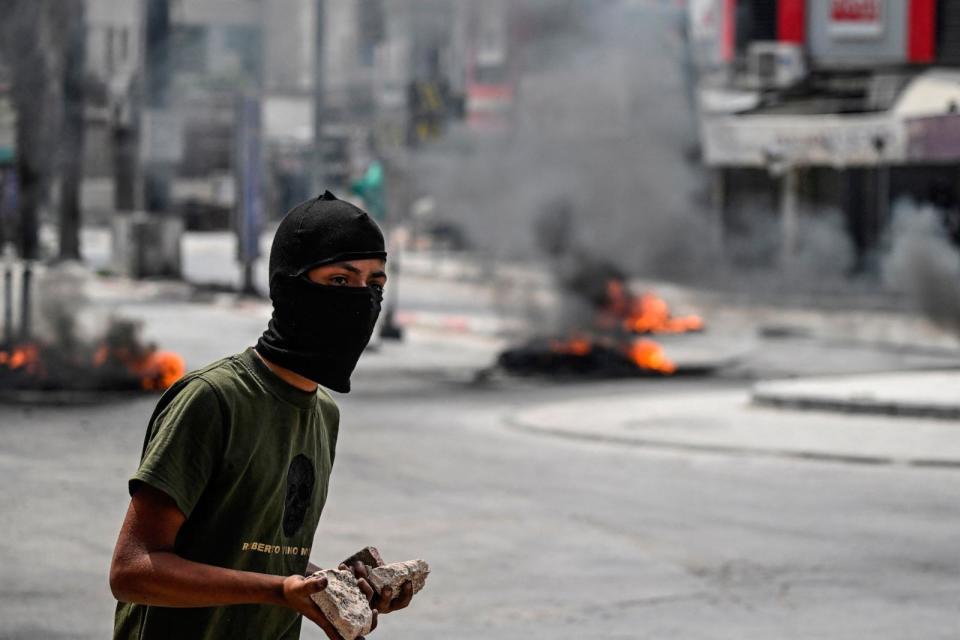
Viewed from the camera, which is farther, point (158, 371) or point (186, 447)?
point (158, 371)

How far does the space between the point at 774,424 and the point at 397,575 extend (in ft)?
35.9

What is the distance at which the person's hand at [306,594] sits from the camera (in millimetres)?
3039

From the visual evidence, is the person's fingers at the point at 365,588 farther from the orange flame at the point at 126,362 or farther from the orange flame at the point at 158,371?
the orange flame at the point at 126,362

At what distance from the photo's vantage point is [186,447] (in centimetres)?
326

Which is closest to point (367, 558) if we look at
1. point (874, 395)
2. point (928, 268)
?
point (874, 395)

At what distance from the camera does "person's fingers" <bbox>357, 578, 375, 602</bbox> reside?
313cm

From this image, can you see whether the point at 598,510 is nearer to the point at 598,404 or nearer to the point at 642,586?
the point at 642,586

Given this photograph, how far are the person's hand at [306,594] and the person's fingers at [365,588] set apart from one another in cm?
8

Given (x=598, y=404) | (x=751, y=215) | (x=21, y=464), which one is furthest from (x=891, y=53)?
(x=21, y=464)

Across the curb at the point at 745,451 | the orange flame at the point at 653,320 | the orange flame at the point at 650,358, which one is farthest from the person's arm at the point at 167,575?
the orange flame at the point at 653,320

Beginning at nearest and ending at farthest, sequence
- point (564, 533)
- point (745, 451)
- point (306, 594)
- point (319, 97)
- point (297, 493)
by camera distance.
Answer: point (306, 594)
point (297, 493)
point (564, 533)
point (745, 451)
point (319, 97)

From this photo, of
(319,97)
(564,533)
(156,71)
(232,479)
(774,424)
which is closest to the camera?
(232,479)

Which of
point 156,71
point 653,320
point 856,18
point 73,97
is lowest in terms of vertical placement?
point 653,320

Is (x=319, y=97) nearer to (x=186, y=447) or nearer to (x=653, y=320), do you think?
(x=653, y=320)
